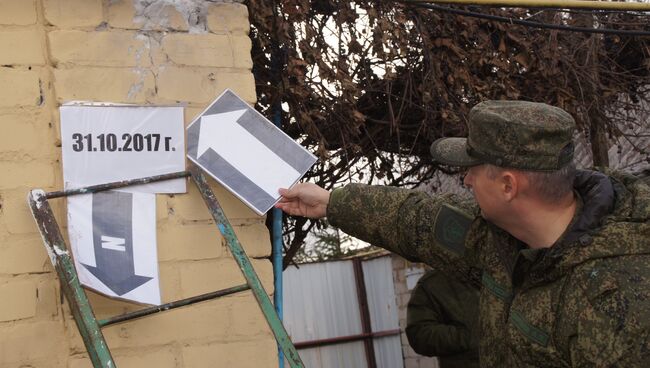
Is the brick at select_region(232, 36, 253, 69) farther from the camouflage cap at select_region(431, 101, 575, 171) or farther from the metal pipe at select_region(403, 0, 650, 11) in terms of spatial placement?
the camouflage cap at select_region(431, 101, 575, 171)

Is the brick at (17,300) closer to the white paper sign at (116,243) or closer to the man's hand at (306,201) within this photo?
the white paper sign at (116,243)

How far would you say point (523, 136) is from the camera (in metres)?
2.57

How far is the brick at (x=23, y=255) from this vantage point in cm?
266

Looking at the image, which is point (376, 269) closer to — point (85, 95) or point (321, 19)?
point (321, 19)

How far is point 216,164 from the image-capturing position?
9.63ft

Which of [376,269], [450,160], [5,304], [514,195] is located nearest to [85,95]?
[5,304]

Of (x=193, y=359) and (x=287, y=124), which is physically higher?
(x=287, y=124)

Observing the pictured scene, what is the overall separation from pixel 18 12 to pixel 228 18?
695mm

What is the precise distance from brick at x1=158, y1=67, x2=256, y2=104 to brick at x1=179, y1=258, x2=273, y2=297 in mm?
549

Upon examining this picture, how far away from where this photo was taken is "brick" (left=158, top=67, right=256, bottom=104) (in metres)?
2.95

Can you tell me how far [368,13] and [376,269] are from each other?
5639 millimetres

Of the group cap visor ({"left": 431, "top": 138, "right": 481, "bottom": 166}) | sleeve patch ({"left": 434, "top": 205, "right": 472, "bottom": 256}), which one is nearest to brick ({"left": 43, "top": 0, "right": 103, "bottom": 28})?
cap visor ({"left": 431, "top": 138, "right": 481, "bottom": 166})

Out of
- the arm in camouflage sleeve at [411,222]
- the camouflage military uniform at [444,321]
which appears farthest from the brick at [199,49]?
the camouflage military uniform at [444,321]

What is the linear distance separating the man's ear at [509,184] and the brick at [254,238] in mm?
864
